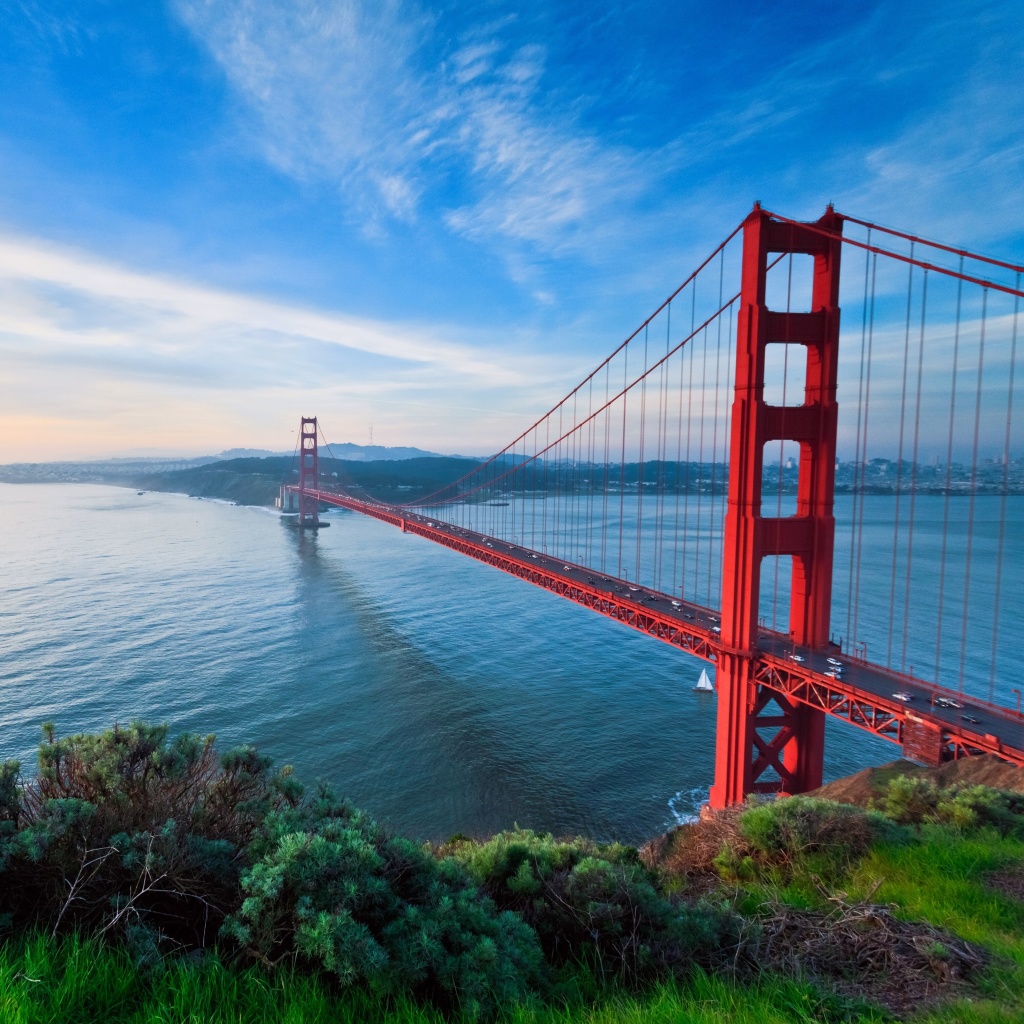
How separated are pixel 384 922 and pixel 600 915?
132 cm

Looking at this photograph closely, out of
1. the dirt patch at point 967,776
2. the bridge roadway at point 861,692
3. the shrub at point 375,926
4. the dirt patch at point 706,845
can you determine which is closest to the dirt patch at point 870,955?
the shrub at point 375,926

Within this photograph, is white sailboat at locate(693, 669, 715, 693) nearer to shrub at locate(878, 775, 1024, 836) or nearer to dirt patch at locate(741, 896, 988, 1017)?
shrub at locate(878, 775, 1024, 836)

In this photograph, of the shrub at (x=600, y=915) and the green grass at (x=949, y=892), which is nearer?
the green grass at (x=949, y=892)

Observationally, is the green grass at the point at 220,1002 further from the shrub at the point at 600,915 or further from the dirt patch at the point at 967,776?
the dirt patch at the point at 967,776

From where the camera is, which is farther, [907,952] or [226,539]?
[226,539]

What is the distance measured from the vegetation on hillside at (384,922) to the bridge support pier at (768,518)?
335 inches

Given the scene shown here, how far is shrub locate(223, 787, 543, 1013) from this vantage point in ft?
8.96

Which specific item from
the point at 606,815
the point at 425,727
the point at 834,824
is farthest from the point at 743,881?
the point at 425,727

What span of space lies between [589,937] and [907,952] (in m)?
1.80

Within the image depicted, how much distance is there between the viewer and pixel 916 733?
9.88 metres

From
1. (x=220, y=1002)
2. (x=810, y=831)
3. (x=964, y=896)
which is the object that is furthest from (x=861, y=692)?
(x=220, y=1002)

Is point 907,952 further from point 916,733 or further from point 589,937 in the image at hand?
point 916,733

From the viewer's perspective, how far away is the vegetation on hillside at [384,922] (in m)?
2.69

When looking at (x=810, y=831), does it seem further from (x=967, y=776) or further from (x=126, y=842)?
(x=967, y=776)
